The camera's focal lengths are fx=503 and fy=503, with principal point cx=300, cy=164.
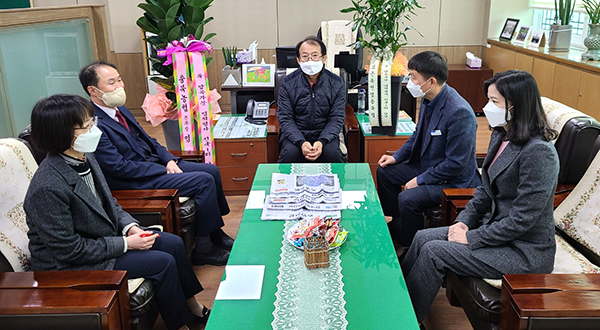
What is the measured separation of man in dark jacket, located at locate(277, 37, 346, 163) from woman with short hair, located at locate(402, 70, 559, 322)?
1550 mm

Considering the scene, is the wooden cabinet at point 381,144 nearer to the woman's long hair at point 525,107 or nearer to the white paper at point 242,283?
the woman's long hair at point 525,107

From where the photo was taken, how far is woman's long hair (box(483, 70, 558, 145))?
207 cm

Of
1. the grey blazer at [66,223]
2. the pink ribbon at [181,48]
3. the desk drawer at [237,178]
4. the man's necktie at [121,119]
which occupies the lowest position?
the desk drawer at [237,178]

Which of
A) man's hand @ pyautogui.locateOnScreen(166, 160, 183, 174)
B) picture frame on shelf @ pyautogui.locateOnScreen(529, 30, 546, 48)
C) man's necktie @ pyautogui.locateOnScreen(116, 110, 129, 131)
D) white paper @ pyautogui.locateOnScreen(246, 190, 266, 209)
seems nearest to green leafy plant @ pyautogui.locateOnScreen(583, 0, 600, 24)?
picture frame on shelf @ pyautogui.locateOnScreen(529, 30, 546, 48)

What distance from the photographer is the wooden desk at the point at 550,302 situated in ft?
5.52

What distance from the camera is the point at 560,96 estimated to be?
16.4 feet

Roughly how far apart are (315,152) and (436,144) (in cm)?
90

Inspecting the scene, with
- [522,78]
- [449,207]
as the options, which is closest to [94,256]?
[449,207]

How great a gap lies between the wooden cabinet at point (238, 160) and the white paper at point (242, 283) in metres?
2.02

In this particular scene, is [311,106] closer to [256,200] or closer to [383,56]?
[383,56]

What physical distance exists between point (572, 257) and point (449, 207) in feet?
2.04

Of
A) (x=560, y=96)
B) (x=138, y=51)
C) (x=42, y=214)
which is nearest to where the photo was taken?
(x=42, y=214)

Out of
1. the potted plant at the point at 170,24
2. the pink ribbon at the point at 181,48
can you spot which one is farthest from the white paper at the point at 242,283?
the potted plant at the point at 170,24

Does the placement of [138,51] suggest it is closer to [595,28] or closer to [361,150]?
[361,150]
